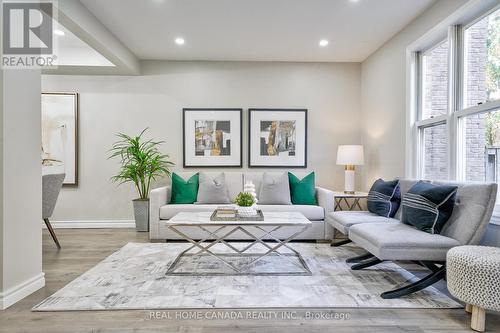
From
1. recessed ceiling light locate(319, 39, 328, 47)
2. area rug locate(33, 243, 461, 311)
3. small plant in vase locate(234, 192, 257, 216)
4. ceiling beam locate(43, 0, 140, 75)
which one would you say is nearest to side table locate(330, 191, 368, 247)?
area rug locate(33, 243, 461, 311)

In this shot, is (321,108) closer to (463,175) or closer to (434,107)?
(434,107)

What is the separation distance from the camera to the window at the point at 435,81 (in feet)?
10.7

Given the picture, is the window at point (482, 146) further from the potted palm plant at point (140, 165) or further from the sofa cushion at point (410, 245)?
the potted palm plant at point (140, 165)

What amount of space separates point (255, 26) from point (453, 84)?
7.21ft

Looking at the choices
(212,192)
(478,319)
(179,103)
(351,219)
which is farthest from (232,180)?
(478,319)

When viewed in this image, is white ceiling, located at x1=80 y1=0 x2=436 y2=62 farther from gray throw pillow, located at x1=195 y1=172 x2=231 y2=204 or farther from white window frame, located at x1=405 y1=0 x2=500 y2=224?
gray throw pillow, located at x1=195 y1=172 x2=231 y2=204

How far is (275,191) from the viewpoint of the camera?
438 cm

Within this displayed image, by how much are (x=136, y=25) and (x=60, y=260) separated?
109 inches

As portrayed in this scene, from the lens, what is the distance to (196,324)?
1979 millimetres

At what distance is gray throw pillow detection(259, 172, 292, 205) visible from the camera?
4.35 m

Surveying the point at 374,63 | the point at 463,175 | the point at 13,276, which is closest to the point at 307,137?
the point at 374,63

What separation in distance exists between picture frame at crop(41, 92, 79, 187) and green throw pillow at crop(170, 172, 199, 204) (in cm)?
171

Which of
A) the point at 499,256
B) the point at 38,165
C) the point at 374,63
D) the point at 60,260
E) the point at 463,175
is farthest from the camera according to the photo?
the point at 374,63

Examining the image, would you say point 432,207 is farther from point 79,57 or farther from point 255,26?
point 79,57
